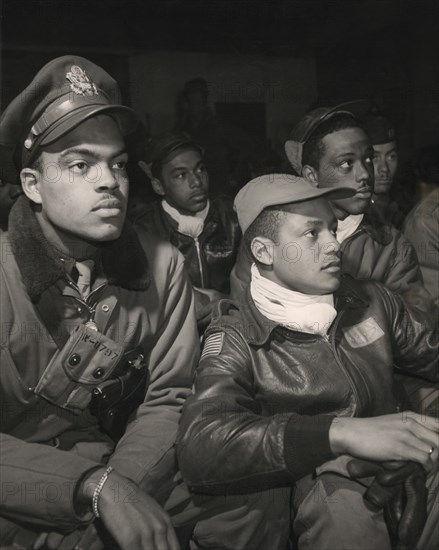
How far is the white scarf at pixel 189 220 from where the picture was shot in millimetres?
2518

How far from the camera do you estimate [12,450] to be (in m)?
2.12

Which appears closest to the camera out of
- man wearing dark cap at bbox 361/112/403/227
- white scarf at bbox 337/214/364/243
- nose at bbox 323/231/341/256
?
nose at bbox 323/231/341/256

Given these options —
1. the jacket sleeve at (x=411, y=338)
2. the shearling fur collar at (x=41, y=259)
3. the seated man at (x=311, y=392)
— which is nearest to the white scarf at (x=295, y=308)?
the seated man at (x=311, y=392)

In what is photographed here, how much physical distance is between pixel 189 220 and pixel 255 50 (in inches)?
22.5

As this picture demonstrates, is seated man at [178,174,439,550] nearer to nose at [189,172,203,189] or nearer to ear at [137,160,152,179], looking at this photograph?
nose at [189,172,203,189]

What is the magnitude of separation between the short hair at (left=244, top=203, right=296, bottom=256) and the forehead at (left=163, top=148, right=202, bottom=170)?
1.06ft

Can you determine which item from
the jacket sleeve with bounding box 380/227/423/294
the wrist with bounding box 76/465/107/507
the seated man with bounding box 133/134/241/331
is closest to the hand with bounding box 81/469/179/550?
the wrist with bounding box 76/465/107/507

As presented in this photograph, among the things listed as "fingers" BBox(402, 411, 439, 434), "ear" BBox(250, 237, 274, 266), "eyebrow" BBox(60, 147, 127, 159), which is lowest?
"fingers" BBox(402, 411, 439, 434)

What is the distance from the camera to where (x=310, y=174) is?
2.48 meters

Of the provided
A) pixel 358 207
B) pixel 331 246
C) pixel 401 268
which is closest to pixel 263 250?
pixel 331 246

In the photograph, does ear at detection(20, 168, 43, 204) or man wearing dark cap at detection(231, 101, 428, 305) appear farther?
man wearing dark cap at detection(231, 101, 428, 305)

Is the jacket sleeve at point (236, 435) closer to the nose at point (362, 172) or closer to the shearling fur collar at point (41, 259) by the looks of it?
the shearling fur collar at point (41, 259)

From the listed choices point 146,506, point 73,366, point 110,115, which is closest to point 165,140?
point 110,115

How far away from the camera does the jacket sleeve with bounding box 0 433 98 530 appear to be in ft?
6.74
